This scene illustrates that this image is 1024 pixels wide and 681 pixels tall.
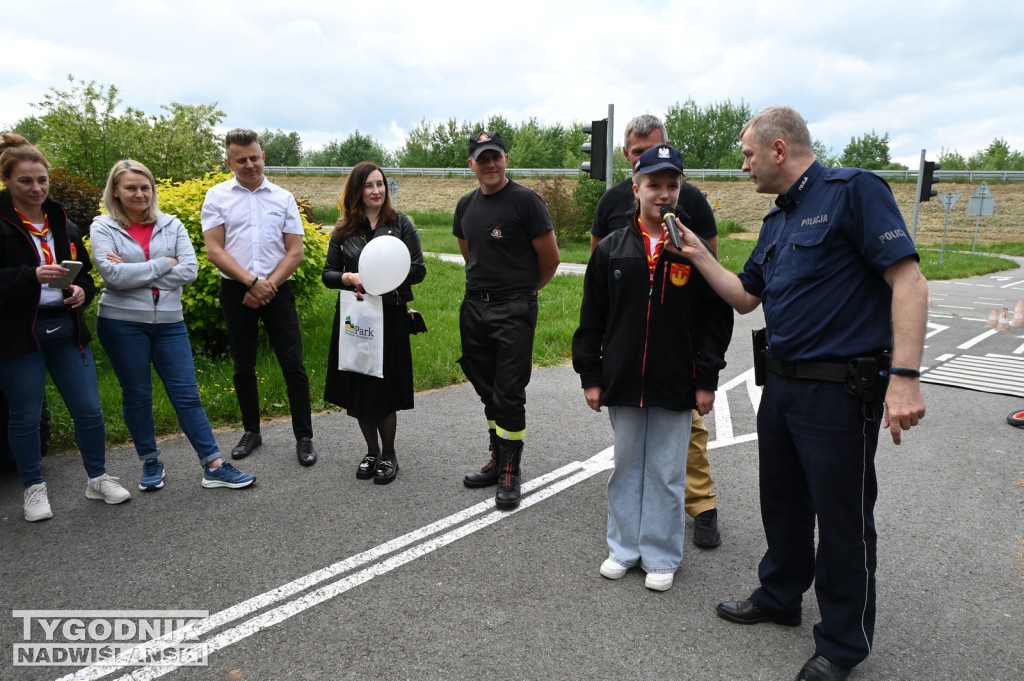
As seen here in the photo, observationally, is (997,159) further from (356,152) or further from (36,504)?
(36,504)

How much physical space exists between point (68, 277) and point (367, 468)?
2.17 meters

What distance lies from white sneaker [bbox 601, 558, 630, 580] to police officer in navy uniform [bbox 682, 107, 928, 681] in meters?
0.98

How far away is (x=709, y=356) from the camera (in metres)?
3.28

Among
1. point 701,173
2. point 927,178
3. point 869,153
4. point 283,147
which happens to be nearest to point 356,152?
point 283,147

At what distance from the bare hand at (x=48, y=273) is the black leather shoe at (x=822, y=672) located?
4.29 metres

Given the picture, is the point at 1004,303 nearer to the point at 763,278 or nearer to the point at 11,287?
the point at 763,278

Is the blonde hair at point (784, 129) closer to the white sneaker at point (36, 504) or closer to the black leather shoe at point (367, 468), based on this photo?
the black leather shoe at point (367, 468)

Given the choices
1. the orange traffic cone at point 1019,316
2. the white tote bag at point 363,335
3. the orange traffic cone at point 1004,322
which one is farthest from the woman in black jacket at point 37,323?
the orange traffic cone at point 1019,316

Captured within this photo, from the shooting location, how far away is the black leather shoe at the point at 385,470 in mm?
4570

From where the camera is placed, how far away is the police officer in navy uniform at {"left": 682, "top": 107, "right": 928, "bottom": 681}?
2.42 m

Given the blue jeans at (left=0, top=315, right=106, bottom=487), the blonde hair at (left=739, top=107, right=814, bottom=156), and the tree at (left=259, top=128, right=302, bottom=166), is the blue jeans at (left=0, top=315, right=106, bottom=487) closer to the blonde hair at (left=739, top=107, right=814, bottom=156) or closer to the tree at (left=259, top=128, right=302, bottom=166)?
the blonde hair at (left=739, top=107, right=814, bottom=156)

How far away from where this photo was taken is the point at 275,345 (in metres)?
5.07

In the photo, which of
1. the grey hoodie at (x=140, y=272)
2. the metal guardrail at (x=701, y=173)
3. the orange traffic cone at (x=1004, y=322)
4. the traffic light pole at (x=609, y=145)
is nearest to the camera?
the grey hoodie at (x=140, y=272)

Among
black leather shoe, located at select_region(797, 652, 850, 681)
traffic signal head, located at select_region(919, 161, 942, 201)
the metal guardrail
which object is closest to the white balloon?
black leather shoe, located at select_region(797, 652, 850, 681)
